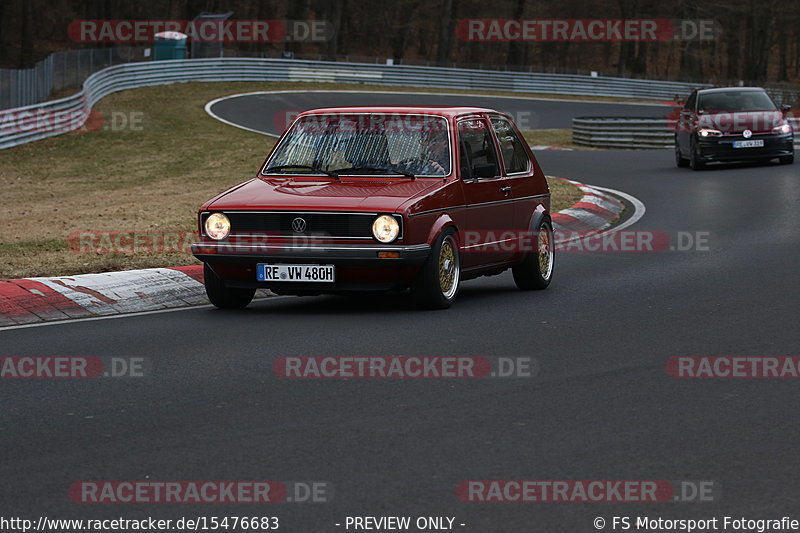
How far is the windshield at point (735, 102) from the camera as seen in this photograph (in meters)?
27.1

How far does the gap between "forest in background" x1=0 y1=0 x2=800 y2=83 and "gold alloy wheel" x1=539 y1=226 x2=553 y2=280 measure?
52.8m

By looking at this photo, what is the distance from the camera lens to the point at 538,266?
473 inches

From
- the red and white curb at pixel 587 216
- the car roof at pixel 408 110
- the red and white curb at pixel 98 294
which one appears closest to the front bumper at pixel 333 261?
the red and white curb at pixel 98 294

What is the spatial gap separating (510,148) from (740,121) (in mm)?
15588

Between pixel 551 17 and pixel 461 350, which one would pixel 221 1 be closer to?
pixel 551 17

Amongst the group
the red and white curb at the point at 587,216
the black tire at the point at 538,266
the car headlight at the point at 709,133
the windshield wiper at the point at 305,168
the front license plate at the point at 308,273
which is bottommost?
the red and white curb at the point at 587,216

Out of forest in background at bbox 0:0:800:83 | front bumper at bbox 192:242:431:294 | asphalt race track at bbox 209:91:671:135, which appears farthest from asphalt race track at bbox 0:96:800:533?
forest in background at bbox 0:0:800:83

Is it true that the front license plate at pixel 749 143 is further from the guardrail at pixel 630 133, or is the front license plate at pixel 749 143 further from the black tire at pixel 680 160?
the guardrail at pixel 630 133

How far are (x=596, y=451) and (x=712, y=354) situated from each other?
272cm

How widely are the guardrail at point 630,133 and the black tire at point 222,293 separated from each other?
24962 millimetres

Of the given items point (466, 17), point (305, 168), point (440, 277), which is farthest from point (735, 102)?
point (466, 17)

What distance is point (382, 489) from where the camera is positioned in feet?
17.8

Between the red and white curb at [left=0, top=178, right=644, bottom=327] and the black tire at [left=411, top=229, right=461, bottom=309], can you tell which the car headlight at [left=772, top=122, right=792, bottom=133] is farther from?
the black tire at [left=411, top=229, right=461, bottom=309]

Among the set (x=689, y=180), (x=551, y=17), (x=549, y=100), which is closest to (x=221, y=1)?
(x=551, y=17)
